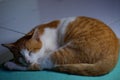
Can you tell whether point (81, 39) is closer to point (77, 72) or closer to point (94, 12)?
point (77, 72)

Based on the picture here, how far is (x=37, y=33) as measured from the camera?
1.37m

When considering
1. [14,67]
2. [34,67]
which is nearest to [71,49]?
[34,67]

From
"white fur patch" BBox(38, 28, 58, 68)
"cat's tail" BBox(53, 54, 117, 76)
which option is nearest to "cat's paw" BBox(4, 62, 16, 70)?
"white fur patch" BBox(38, 28, 58, 68)

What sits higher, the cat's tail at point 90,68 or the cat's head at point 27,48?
the cat's head at point 27,48

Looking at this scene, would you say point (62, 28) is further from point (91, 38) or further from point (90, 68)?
point (90, 68)

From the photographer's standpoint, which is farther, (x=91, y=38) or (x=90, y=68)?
(x=91, y=38)

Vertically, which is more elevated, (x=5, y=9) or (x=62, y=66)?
(x=5, y=9)

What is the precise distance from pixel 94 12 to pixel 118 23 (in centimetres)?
32

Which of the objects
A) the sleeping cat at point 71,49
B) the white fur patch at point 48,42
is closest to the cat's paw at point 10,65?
the sleeping cat at point 71,49

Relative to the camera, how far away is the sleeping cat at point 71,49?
1231 mm

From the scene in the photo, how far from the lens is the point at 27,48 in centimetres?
129

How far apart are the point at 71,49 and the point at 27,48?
0.24 meters

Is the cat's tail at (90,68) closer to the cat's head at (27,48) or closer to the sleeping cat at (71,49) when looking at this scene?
the sleeping cat at (71,49)

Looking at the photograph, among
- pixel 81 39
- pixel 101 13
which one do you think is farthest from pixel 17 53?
pixel 101 13
